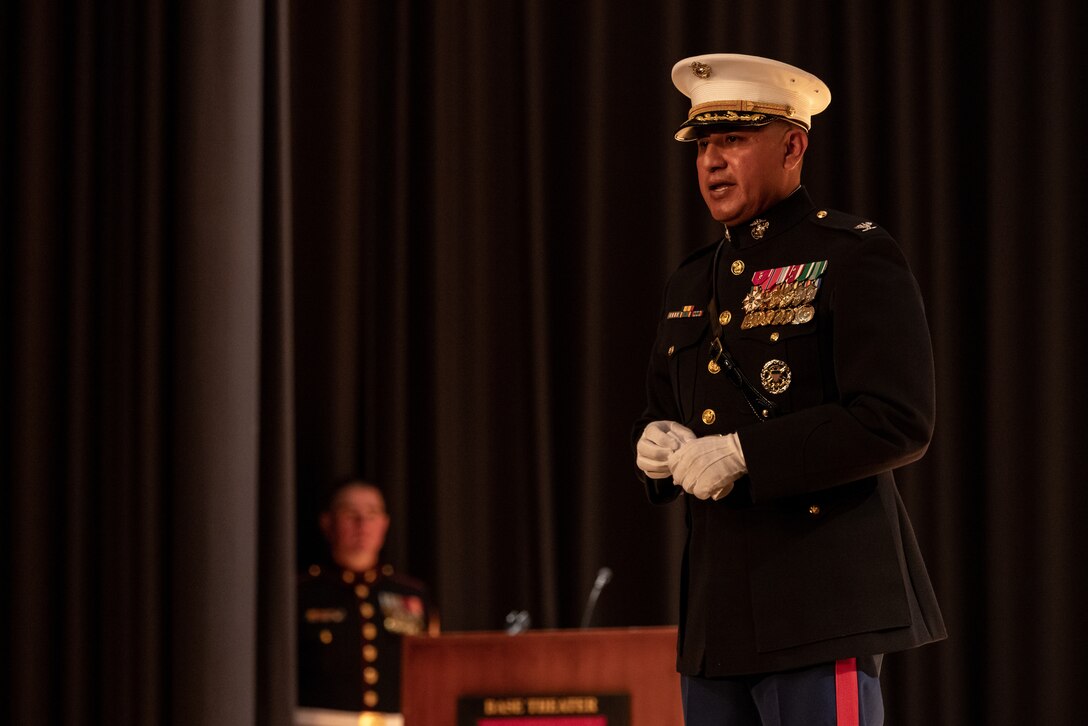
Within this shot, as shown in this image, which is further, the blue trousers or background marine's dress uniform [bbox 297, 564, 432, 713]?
background marine's dress uniform [bbox 297, 564, 432, 713]

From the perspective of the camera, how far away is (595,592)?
129 inches

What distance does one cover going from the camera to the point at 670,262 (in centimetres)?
362

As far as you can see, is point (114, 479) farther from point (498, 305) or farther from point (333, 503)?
point (498, 305)

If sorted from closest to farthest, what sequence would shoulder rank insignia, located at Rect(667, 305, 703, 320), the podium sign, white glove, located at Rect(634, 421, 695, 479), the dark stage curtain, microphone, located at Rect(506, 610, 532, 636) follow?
white glove, located at Rect(634, 421, 695, 479) → shoulder rank insignia, located at Rect(667, 305, 703, 320) → the podium sign → microphone, located at Rect(506, 610, 532, 636) → the dark stage curtain

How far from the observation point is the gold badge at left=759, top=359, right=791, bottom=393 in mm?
1518

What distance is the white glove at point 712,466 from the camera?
144 centimetres

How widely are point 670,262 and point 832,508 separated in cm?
218

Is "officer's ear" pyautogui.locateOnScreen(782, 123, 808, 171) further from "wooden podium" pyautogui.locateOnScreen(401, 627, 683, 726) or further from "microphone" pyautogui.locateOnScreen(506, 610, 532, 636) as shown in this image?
"microphone" pyautogui.locateOnScreen(506, 610, 532, 636)

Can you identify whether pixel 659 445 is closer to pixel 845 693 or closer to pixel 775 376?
pixel 775 376

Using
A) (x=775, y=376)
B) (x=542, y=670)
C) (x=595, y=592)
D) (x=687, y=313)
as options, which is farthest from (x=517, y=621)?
(x=775, y=376)

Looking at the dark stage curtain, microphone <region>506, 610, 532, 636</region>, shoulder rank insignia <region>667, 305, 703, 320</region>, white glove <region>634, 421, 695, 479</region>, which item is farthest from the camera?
the dark stage curtain

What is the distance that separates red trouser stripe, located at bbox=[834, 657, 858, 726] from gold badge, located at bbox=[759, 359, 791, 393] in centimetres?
32

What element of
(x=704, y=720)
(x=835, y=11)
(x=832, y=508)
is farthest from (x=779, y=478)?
(x=835, y=11)

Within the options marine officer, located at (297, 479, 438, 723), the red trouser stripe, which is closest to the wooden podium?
marine officer, located at (297, 479, 438, 723)
